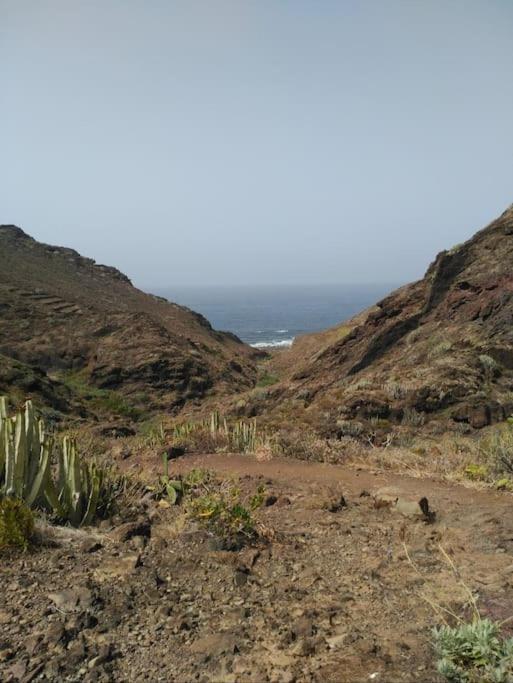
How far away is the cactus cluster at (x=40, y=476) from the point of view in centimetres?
494

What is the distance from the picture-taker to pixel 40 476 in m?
4.97

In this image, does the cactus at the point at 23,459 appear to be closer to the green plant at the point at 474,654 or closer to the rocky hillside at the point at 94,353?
the green plant at the point at 474,654

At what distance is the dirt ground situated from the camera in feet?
9.58

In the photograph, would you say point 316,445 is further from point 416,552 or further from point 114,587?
point 114,587

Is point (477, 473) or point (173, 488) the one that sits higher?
point (173, 488)

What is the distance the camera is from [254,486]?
6660 mm

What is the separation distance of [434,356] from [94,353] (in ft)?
56.5

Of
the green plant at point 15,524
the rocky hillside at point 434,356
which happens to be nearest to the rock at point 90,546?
the green plant at point 15,524

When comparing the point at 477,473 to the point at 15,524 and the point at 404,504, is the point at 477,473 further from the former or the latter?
the point at 15,524

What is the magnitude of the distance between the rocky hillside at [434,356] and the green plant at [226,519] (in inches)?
215

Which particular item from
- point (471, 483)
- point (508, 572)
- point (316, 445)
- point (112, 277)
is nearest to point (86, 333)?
point (112, 277)

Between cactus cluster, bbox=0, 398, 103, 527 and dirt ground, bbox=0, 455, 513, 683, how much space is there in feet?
1.27

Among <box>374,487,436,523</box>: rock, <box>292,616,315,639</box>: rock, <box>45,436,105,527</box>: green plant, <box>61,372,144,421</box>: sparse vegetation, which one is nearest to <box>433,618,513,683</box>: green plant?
<box>292,616,315,639</box>: rock

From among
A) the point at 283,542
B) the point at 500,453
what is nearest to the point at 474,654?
the point at 283,542
